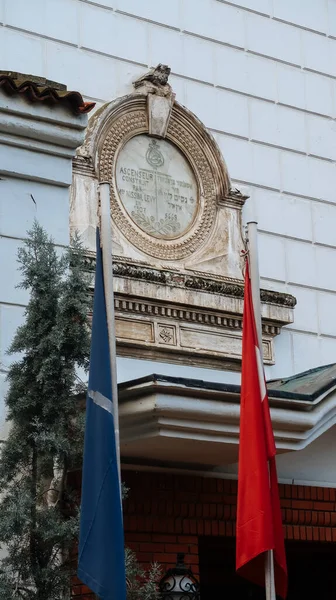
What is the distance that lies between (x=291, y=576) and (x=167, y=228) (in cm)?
325

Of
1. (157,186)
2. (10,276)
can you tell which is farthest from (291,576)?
(10,276)

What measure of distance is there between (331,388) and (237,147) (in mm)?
3294

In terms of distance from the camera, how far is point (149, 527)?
9.37m

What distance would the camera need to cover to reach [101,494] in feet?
24.5

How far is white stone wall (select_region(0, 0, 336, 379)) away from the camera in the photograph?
36.2 feet

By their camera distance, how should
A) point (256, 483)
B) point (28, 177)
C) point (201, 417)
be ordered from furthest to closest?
point (28, 177) → point (201, 417) → point (256, 483)

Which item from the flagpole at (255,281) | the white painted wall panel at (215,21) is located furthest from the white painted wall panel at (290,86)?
the flagpole at (255,281)

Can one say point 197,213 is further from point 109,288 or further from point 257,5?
point 109,288

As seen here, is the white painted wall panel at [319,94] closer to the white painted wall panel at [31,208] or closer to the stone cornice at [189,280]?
the stone cornice at [189,280]

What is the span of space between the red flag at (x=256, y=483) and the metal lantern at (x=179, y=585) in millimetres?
524

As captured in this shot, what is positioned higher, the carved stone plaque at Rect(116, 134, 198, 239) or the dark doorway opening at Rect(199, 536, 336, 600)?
the carved stone plaque at Rect(116, 134, 198, 239)

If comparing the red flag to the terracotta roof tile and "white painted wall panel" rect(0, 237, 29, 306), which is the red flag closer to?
"white painted wall panel" rect(0, 237, 29, 306)

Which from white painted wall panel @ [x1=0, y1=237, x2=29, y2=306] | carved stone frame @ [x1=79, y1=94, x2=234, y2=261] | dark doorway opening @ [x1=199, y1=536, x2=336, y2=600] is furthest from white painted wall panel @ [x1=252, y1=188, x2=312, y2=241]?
white painted wall panel @ [x1=0, y1=237, x2=29, y2=306]

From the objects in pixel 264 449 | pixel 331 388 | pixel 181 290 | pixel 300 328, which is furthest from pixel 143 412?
pixel 300 328
